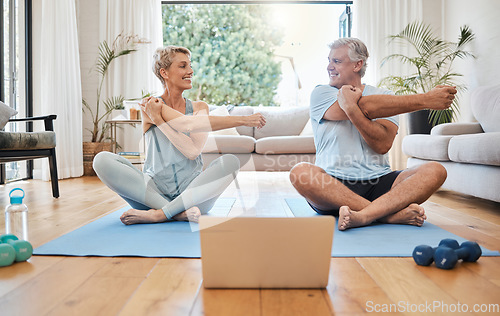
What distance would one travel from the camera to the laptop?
1016 millimetres

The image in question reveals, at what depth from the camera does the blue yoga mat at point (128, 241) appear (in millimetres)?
1453

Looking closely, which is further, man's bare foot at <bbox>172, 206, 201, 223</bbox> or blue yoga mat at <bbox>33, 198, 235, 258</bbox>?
man's bare foot at <bbox>172, 206, 201, 223</bbox>

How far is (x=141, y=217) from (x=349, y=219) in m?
0.93

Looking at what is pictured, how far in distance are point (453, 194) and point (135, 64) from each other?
400 centimetres

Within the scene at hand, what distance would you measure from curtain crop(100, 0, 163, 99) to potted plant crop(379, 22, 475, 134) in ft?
9.53

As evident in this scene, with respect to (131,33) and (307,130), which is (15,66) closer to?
(131,33)

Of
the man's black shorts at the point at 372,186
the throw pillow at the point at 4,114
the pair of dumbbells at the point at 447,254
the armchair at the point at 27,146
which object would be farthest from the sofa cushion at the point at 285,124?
the pair of dumbbells at the point at 447,254

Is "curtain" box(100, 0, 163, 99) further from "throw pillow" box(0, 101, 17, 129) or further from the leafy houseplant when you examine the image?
"throw pillow" box(0, 101, 17, 129)

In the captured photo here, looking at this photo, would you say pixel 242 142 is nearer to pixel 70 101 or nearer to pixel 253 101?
pixel 70 101

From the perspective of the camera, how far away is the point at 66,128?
183 inches

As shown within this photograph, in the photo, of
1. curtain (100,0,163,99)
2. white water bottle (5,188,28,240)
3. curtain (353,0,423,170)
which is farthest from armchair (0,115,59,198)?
curtain (353,0,423,170)

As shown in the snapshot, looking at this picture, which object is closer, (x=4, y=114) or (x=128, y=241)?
(x=128, y=241)

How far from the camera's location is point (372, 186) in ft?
6.47

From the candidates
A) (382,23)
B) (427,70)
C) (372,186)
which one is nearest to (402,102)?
(372,186)
